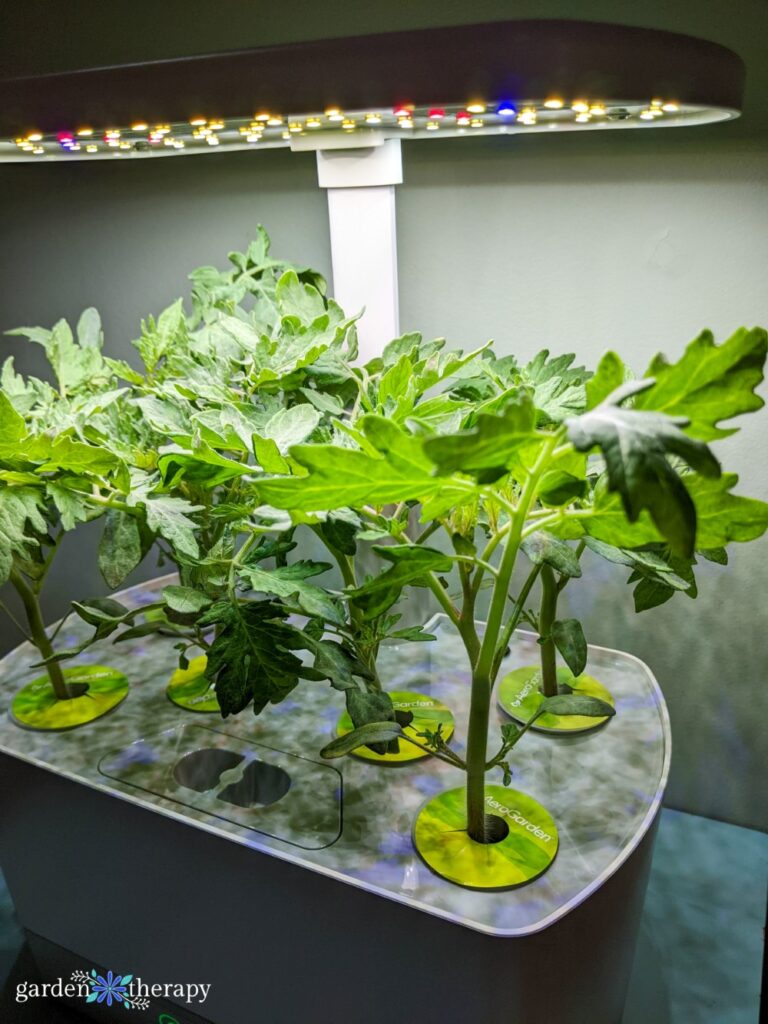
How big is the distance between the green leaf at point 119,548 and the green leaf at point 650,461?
0.63m

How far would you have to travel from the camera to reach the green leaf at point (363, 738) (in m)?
0.89

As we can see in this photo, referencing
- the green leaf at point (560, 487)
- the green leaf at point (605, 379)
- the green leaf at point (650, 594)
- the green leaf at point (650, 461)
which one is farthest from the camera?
the green leaf at point (650, 594)

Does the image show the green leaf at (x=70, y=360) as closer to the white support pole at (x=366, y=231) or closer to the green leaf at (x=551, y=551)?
the white support pole at (x=366, y=231)

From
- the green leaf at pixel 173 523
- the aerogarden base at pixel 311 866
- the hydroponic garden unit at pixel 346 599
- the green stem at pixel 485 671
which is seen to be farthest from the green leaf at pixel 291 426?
the aerogarden base at pixel 311 866

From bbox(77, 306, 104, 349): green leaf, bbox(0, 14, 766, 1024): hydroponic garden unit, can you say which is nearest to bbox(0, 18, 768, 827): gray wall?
bbox(0, 14, 766, 1024): hydroponic garden unit

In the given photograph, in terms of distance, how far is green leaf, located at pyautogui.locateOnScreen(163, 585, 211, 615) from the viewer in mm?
951

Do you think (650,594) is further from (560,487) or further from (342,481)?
(342,481)

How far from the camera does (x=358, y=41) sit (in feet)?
2.61

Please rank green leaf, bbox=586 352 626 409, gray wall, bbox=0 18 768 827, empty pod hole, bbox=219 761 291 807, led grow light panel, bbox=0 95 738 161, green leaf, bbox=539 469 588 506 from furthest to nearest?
gray wall, bbox=0 18 768 827
empty pod hole, bbox=219 761 291 807
led grow light panel, bbox=0 95 738 161
green leaf, bbox=539 469 588 506
green leaf, bbox=586 352 626 409

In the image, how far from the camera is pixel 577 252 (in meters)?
1.34

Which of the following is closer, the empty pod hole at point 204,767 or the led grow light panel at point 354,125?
the led grow light panel at point 354,125

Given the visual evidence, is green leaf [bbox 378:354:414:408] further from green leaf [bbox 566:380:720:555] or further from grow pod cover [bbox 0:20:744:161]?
green leaf [bbox 566:380:720:555]

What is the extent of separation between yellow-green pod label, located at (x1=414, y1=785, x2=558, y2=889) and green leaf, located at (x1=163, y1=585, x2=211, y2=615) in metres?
0.35

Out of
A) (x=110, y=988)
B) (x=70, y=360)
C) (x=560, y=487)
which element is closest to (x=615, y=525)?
(x=560, y=487)
